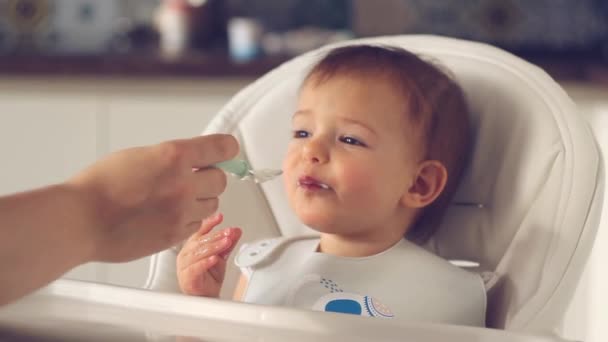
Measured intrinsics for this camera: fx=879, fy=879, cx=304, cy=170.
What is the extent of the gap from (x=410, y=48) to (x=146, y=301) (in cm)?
60

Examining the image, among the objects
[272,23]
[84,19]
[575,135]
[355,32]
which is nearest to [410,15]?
[355,32]

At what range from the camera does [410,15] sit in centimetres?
262

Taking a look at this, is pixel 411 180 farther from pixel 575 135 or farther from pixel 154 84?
pixel 154 84

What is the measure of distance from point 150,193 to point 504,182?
563mm

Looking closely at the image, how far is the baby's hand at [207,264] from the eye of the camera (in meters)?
1.11

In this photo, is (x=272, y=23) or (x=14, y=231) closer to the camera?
(x=14, y=231)

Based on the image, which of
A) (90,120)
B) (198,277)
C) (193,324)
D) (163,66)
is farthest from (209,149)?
(90,120)

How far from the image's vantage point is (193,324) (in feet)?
2.72

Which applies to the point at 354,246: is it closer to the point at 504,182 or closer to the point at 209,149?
the point at 504,182

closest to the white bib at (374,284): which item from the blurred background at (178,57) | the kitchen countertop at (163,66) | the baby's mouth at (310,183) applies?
the baby's mouth at (310,183)

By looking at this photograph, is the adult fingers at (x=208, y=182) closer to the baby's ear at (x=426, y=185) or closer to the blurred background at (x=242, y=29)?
the baby's ear at (x=426, y=185)

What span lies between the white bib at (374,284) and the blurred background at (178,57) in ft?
3.25

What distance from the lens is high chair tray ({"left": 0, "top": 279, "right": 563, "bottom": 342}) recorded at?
790 millimetres

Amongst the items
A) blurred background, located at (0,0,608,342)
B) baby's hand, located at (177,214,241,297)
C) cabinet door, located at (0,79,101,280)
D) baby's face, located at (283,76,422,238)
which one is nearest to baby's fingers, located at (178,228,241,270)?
baby's hand, located at (177,214,241,297)
